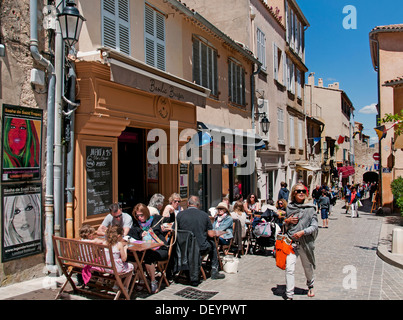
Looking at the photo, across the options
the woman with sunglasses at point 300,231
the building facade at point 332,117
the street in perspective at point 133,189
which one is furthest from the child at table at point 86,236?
the building facade at point 332,117

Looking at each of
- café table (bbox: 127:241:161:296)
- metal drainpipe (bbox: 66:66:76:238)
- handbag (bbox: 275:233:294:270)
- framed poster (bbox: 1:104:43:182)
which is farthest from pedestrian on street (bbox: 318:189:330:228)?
framed poster (bbox: 1:104:43:182)

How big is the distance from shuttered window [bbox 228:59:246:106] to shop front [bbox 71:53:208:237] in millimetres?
4153

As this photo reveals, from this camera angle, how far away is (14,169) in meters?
5.92

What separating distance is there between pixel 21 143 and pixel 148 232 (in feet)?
8.04

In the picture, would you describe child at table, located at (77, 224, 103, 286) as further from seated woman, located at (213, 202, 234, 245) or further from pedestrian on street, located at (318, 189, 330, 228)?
pedestrian on street, located at (318, 189, 330, 228)

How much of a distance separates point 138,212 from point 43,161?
181 centimetres

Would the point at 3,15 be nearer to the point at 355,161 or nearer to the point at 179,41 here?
the point at 179,41

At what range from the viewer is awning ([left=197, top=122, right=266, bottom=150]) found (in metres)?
11.8

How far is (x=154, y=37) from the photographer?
9492 millimetres

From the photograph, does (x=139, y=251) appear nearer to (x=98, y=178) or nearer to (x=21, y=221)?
(x=21, y=221)

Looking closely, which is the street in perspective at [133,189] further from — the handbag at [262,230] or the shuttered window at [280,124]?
the shuttered window at [280,124]

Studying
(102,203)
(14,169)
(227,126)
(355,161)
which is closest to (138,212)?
(102,203)

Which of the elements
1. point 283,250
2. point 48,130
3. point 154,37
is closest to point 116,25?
point 154,37
